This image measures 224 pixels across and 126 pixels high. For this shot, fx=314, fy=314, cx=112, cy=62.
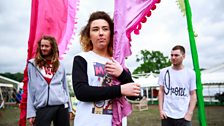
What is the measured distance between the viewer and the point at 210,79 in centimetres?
2025

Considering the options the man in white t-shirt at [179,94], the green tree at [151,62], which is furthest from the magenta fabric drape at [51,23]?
the green tree at [151,62]

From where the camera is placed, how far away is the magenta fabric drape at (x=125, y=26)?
1.89 metres

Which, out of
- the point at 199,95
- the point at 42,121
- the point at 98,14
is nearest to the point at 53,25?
the point at 42,121

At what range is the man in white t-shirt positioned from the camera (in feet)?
13.0

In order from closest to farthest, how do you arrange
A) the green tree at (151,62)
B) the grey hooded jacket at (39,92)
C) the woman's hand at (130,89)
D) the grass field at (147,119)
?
the woman's hand at (130,89), the grey hooded jacket at (39,92), the grass field at (147,119), the green tree at (151,62)

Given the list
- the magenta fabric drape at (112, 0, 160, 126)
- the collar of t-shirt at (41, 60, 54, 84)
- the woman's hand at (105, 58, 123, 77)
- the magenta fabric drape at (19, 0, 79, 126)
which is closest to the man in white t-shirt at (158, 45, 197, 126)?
the magenta fabric drape at (19, 0, 79, 126)

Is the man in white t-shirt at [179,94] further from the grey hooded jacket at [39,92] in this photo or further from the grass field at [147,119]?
the grass field at [147,119]

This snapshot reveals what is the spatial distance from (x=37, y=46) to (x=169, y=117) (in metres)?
1.88

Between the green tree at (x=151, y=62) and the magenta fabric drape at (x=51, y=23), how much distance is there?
211ft

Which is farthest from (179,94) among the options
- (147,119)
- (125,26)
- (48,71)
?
(147,119)

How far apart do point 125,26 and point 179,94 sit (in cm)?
224

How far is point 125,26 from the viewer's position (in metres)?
2.03

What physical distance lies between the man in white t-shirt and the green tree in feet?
208

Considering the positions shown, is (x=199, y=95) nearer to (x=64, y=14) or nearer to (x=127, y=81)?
(x=127, y=81)
